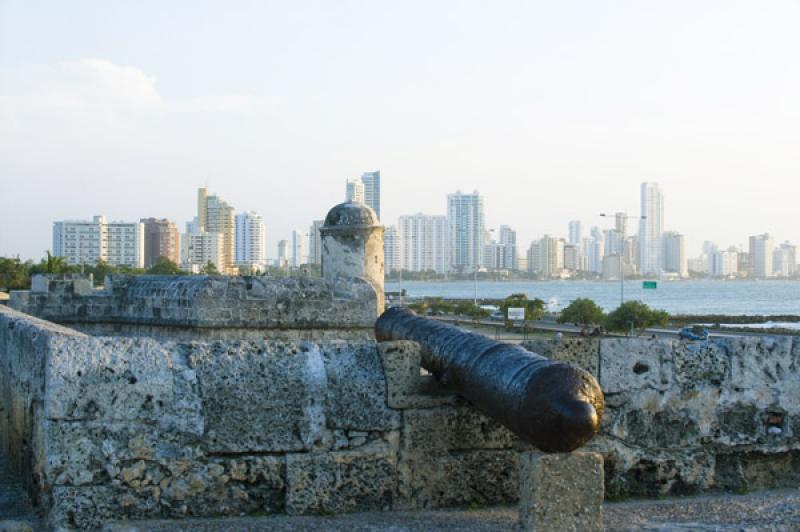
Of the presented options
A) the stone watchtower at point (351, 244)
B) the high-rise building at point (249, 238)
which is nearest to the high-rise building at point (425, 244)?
the high-rise building at point (249, 238)

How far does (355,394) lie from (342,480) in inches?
15.3

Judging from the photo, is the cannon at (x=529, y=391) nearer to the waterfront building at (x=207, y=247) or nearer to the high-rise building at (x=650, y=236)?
the waterfront building at (x=207, y=247)

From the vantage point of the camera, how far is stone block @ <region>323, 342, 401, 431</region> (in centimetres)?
430

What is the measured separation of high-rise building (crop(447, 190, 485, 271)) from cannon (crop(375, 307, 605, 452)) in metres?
145

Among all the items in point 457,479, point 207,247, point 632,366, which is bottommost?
point 457,479

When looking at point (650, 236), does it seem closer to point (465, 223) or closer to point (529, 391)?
point (465, 223)

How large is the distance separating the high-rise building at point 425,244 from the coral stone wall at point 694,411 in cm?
17189

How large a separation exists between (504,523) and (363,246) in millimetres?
9160

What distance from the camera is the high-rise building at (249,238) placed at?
143375 mm

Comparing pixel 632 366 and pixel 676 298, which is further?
pixel 676 298

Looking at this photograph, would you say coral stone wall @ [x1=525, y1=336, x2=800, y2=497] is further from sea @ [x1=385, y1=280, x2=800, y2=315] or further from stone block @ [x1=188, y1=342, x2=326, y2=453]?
sea @ [x1=385, y1=280, x2=800, y2=315]

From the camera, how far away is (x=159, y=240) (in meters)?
132

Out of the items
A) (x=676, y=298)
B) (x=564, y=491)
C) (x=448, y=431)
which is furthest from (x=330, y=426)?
(x=676, y=298)

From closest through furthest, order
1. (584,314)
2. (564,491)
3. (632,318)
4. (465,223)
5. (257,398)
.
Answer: (564,491) < (257,398) < (632,318) < (584,314) < (465,223)
